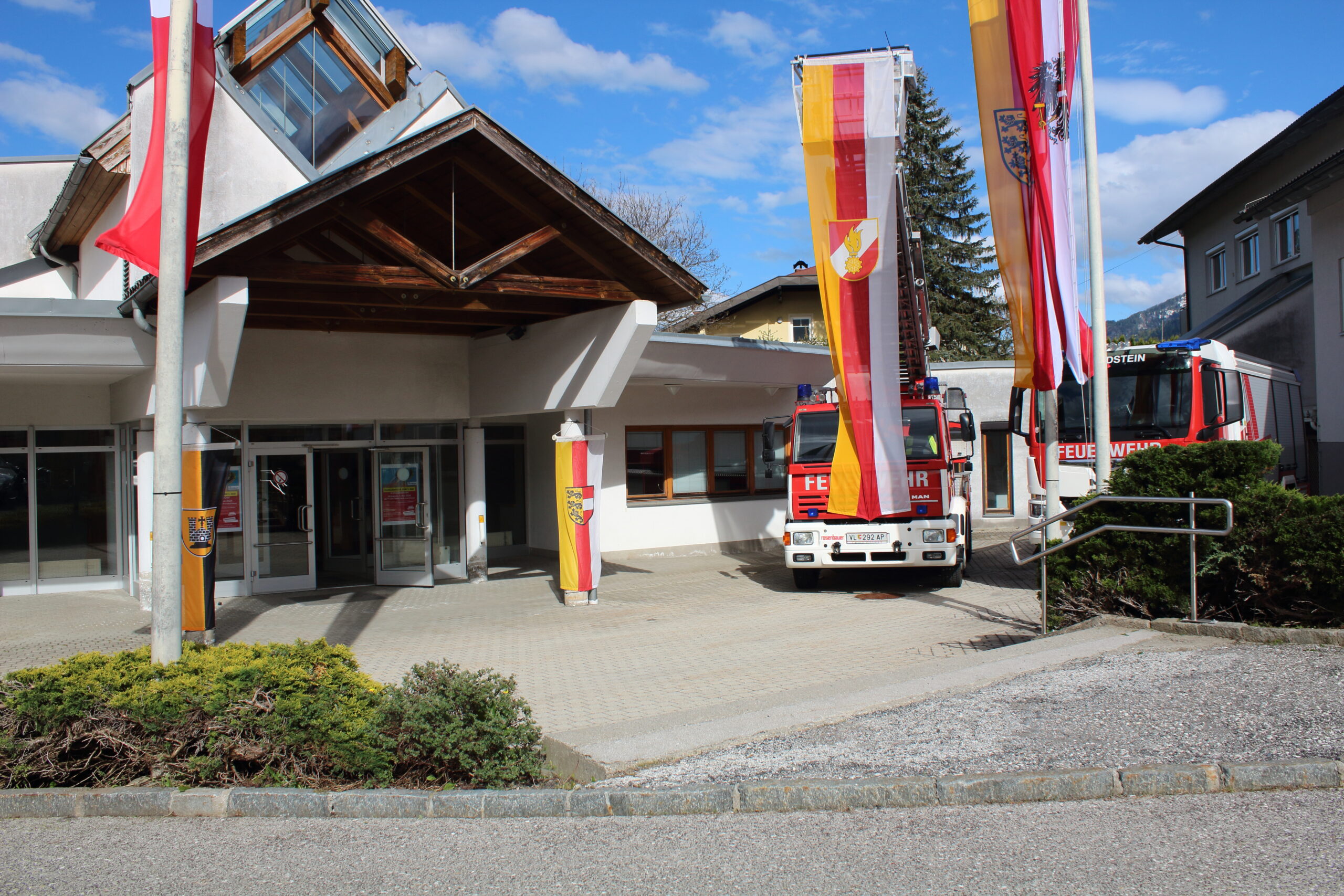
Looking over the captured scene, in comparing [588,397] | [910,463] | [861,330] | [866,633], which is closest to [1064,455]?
[910,463]

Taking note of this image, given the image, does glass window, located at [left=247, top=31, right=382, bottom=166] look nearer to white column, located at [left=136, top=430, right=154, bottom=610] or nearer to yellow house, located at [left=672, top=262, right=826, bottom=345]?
white column, located at [left=136, top=430, right=154, bottom=610]

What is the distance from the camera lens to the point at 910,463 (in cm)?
1236

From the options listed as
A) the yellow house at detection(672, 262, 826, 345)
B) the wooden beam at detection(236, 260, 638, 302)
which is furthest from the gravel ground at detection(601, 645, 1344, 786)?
the yellow house at detection(672, 262, 826, 345)

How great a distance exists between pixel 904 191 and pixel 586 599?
20.2 feet

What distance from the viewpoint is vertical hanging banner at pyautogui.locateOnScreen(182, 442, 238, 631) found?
31.4 ft

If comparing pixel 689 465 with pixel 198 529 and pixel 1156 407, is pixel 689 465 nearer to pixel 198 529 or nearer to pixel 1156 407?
pixel 1156 407

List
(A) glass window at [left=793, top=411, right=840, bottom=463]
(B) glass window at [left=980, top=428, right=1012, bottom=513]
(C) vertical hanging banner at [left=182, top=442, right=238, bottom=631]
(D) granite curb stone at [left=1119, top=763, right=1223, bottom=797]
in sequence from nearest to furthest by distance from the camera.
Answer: (D) granite curb stone at [left=1119, top=763, right=1223, bottom=797] → (C) vertical hanging banner at [left=182, top=442, right=238, bottom=631] → (A) glass window at [left=793, top=411, right=840, bottom=463] → (B) glass window at [left=980, top=428, right=1012, bottom=513]

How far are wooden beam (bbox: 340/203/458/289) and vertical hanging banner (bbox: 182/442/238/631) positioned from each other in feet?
8.87

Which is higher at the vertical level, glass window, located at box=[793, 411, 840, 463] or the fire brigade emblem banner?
the fire brigade emblem banner

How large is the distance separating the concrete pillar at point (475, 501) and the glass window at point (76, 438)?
192 inches

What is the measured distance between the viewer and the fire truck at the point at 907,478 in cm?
1200

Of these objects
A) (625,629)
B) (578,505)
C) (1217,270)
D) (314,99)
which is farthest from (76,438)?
(1217,270)

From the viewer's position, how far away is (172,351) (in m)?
6.49

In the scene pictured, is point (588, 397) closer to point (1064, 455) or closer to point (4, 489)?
point (1064, 455)
